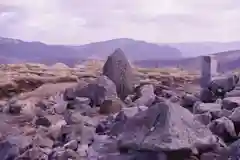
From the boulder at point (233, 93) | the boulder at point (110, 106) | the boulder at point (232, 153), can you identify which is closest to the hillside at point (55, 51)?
the boulder at point (110, 106)

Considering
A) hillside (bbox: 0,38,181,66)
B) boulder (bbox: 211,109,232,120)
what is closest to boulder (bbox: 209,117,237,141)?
boulder (bbox: 211,109,232,120)

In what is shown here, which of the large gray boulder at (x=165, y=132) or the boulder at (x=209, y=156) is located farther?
the boulder at (x=209, y=156)

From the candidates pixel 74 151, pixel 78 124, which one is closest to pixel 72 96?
pixel 78 124

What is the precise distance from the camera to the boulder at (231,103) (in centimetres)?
721

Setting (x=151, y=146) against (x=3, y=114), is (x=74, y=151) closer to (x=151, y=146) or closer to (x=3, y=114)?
(x=151, y=146)

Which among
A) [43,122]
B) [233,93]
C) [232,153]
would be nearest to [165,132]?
[232,153]

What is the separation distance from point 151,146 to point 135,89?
25.6 ft

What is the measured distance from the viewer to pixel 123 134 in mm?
5836

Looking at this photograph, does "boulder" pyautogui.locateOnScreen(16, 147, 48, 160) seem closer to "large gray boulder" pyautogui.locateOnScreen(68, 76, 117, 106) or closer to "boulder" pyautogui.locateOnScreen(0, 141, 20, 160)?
"boulder" pyautogui.locateOnScreen(0, 141, 20, 160)

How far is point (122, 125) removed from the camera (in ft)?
21.2

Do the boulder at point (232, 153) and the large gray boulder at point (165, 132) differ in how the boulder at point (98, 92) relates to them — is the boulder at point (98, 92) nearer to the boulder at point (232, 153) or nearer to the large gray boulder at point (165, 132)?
the large gray boulder at point (165, 132)

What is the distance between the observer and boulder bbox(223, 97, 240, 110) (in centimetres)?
721

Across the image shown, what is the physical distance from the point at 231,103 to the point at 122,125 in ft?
5.94

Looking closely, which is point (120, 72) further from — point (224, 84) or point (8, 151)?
point (8, 151)
